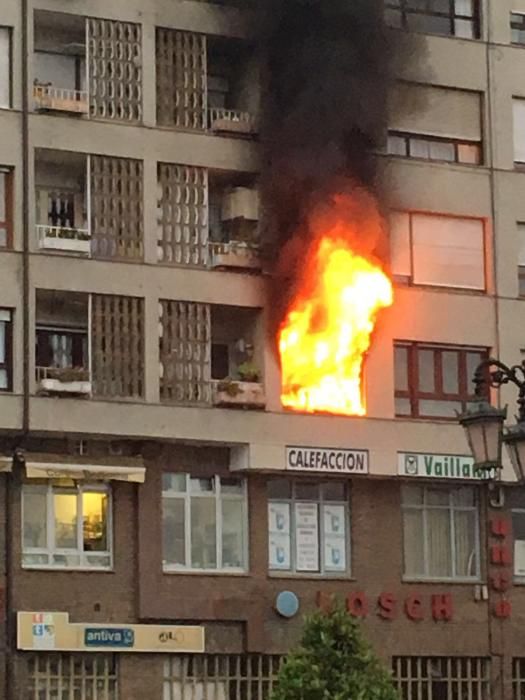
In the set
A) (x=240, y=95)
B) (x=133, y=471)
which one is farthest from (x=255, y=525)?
(x=240, y=95)

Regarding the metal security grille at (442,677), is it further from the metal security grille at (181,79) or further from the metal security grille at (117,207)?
the metal security grille at (181,79)

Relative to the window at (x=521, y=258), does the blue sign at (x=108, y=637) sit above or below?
below

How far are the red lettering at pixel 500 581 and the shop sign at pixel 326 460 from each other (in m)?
3.97

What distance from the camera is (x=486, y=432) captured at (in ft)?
64.7

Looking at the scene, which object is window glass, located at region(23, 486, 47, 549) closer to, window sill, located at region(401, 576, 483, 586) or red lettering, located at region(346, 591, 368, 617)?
red lettering, located at region(346, 591, 368, 617)

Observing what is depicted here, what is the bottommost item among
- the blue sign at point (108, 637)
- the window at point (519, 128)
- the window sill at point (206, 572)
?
the blue sign at point (108, 637)

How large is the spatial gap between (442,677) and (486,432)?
23.7 meters

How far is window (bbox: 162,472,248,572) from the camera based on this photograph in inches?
1575

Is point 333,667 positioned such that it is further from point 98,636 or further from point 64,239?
point 64,239

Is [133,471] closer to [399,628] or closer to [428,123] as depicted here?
[399,628]

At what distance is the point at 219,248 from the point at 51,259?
3.65 meters

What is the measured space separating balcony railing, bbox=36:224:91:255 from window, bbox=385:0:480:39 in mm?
8327

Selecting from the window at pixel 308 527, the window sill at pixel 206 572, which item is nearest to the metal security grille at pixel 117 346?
the window sill at pixel 206 572

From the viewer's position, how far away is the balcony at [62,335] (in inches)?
1527
